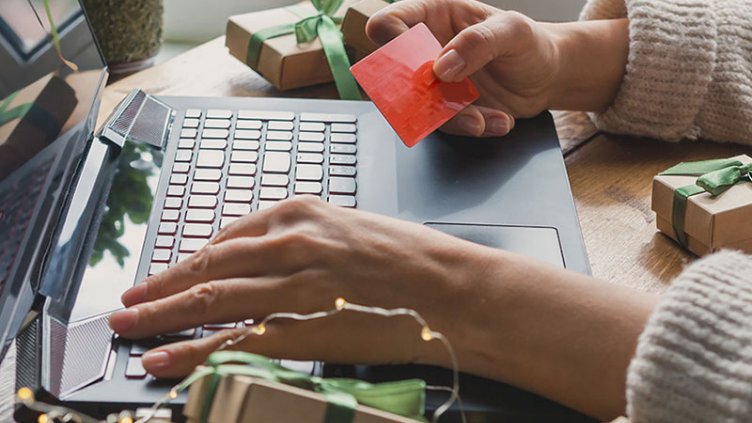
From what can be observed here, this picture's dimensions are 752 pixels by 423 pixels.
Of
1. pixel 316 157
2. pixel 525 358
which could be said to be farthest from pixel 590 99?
pixel 525 358

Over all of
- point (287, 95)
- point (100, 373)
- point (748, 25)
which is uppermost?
point (748, 25)

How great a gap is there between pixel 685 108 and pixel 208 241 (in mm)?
483

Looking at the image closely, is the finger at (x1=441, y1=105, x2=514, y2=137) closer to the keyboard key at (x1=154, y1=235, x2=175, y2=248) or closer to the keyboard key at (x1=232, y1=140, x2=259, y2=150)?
the keyboard key at (x1=232, y1=140, x2=259, y2=150)

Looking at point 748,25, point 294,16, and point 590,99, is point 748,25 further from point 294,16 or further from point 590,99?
point 294,16

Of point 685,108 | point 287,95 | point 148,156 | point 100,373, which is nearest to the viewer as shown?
point 100,373

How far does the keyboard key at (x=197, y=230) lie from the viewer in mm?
675

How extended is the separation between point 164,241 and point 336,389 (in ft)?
0.86

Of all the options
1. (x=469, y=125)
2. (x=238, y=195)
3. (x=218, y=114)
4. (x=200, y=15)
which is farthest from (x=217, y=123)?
(x=200, y=15)

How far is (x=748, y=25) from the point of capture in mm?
872

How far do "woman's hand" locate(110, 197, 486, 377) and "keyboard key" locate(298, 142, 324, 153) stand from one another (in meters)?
0.15

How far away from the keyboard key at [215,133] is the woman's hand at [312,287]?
181 mm

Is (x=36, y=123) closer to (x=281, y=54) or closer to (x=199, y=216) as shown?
(x=199, y=216)

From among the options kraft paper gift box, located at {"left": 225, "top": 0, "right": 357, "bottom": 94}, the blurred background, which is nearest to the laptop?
kraft paper gift box, located at {"left": 225, "top": 0, "right": 357, "bottom": 94}

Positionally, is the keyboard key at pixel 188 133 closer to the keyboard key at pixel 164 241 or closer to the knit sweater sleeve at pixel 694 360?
the keyboard key at pixel 164 241
